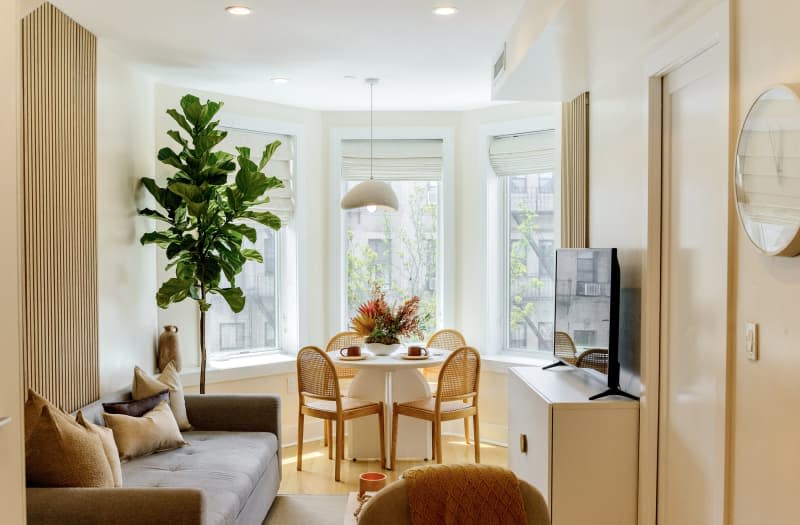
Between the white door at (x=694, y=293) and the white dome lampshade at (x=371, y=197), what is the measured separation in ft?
8.06

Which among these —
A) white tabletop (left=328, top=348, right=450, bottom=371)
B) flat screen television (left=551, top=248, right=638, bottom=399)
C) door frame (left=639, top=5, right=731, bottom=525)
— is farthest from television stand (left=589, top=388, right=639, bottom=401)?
white tabletop (left=328, top=348, right=450, bottom=371)

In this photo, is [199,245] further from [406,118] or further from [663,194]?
[663,194]

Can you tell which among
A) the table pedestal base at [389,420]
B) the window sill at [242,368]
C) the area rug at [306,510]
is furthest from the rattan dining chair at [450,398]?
the window sill at [242,368]

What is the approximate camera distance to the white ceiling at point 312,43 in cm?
362

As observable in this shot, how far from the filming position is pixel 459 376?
5.02 metres

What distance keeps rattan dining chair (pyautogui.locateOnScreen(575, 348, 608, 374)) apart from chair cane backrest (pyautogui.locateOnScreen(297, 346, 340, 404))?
1809 millimetres

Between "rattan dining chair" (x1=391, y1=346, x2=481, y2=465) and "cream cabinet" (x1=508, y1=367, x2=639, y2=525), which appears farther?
"rattan dining chair" (x1=391, y1=346, x2=481, y2=465)

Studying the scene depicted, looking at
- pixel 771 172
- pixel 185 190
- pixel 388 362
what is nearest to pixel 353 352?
pixel 388 362

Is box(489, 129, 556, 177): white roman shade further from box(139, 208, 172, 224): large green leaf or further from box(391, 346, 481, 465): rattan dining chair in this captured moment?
box(139, 208, 172, 224): large green leaf

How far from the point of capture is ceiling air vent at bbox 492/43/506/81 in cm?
414

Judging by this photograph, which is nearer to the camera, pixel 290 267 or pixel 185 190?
pixel 185 190

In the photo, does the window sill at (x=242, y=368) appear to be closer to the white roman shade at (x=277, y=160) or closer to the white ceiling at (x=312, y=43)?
the white roman shade at (x=277, y=160)

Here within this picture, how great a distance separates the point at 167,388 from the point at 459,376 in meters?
1.92

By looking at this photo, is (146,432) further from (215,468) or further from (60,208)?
(60,208)
